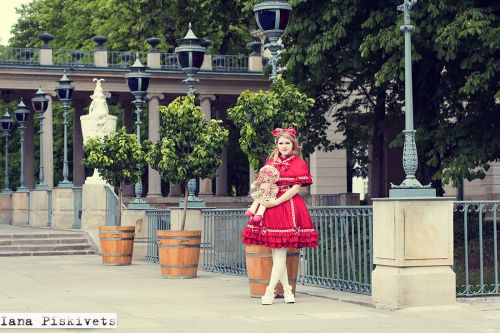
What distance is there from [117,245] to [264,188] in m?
9.49

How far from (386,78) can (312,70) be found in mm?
2636

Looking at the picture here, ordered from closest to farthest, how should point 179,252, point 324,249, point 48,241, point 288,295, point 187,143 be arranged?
point 288,295
point 324,249
point 179,252
point 187,143
point 48,241

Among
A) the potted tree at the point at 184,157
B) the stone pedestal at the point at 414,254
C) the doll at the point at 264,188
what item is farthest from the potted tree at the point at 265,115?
the stone pedestal at the point at 414,254

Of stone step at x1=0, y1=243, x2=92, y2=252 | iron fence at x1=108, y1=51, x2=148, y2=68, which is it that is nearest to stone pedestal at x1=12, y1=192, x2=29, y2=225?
stone step at x1=0, y1=243, x2=92, y2=252

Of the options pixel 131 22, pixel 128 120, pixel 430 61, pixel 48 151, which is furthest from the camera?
pixel 128 120

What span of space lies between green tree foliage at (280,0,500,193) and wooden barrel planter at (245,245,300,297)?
9636 mm

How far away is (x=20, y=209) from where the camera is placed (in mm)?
40500

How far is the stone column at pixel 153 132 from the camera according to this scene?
5238 cm

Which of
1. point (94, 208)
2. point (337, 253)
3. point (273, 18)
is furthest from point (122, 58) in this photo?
point (337, 253)

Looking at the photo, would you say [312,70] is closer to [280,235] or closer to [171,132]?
[171,132]

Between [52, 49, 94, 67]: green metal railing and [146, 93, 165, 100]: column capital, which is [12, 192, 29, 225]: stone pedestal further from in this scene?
[146, 93, 165, 100]: column capital

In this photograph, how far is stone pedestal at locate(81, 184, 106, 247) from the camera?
100 ft

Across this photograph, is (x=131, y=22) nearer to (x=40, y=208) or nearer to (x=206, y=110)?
(x=206, y=110)

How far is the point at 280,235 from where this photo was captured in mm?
15367
